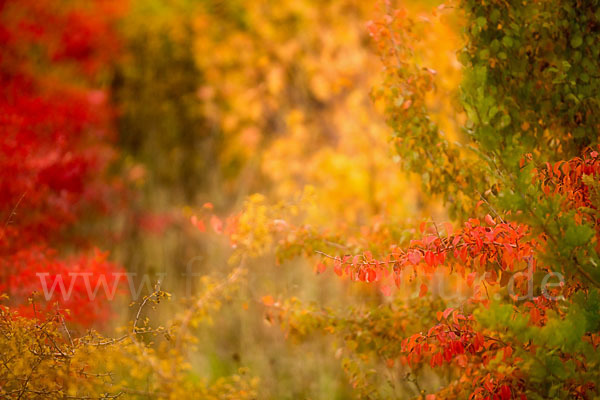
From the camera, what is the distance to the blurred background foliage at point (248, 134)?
20.3ft

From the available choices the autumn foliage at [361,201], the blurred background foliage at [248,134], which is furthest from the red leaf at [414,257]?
the blurred background foliage at [248,134]

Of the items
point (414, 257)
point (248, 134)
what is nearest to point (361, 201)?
point (248, 134)

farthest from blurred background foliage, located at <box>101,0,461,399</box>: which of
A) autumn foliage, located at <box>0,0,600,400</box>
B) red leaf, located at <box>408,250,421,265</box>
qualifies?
red leaf, located at <box>408,250,421,265</box>

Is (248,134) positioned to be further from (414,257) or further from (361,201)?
(414,257)

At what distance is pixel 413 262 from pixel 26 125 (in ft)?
12.9

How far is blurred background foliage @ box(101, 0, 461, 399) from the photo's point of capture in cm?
618

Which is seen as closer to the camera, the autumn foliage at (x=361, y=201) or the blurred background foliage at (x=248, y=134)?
the autumn foliage at (x=361, y=201)

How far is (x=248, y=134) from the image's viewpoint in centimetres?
864

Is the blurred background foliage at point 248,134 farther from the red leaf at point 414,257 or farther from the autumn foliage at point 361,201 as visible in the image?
the red leaf at point 414,257

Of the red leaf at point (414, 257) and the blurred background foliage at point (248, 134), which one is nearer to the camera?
the red leaf at point (414, 257)

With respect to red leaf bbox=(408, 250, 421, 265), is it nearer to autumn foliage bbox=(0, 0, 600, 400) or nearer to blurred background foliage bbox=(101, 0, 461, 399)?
autumn foliage bbox=(0, 0, 600, 400)

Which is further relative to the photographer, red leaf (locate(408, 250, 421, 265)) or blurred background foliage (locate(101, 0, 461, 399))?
blurred background foliage (locate(101, 0, 461, 399))

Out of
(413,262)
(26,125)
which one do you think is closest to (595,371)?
(413,262)

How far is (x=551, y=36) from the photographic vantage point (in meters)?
3.04
